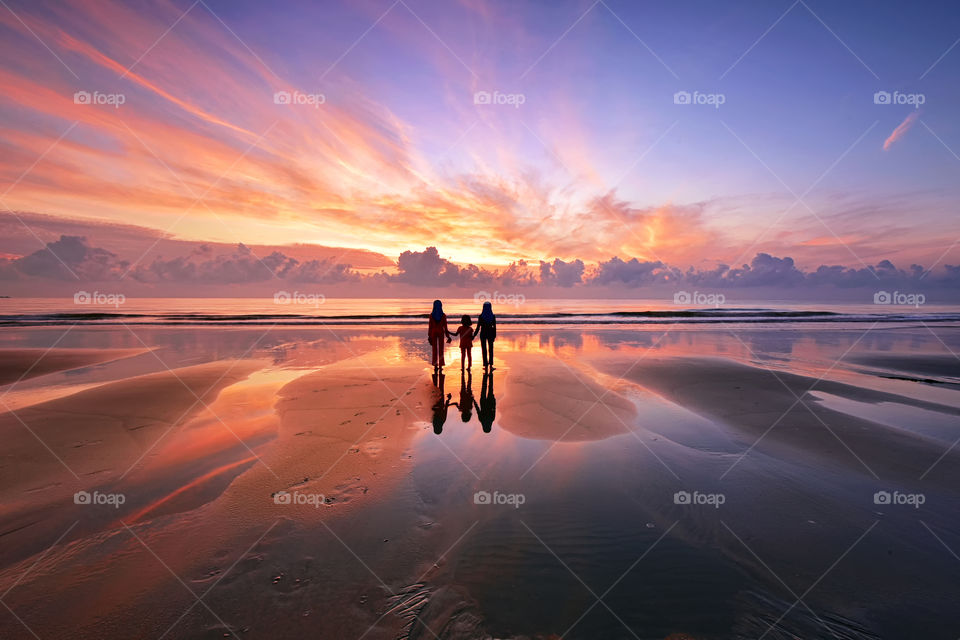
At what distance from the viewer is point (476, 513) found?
16.9 ft

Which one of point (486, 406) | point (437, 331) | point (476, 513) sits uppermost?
point (437, 331)

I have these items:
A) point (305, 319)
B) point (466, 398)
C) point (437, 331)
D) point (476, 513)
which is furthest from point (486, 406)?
point (305, 319)

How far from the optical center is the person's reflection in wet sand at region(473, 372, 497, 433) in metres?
9.05

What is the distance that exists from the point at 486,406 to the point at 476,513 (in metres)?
5.35

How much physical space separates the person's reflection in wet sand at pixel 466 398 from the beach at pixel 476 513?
3.9 inches

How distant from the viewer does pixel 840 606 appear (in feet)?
11.9

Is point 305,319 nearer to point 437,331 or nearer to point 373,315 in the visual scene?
point 373,315

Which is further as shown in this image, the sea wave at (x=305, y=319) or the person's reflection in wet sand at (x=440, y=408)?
the sea wave at (x=305, y=319)

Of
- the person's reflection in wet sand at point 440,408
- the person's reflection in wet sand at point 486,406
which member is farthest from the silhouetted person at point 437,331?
the person's reflection in wet sand at point 486,406

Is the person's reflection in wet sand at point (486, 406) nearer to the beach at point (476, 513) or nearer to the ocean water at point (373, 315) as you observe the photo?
the beach at point (476, 513)

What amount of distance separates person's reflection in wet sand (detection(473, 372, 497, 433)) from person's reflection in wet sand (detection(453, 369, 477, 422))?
20 centimetres

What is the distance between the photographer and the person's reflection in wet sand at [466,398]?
9.76 meters

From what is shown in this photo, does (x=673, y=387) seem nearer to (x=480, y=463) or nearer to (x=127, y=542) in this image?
(x=480, y=463)

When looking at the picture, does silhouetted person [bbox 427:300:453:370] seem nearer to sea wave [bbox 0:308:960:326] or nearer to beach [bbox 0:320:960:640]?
beach [bbox 0:320:960:640]
